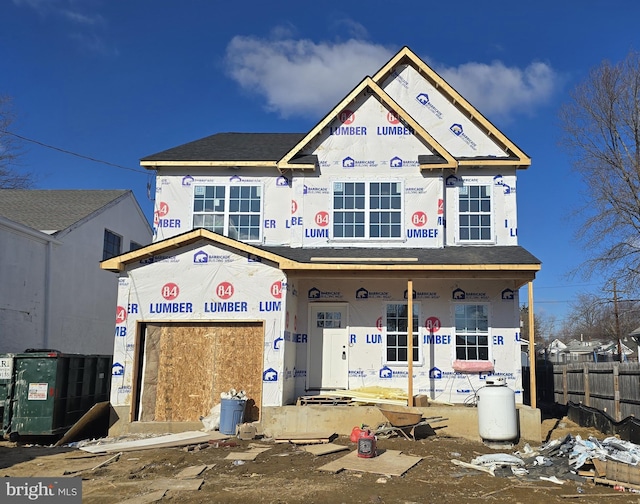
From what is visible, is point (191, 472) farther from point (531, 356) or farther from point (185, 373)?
point (531, 356)

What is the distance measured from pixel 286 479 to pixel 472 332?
7.98 m

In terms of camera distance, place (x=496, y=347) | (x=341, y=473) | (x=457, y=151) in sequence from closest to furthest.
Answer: (x=341, y=473) < (x=496, y=347) < (x=457, y=151)

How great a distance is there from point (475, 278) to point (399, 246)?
7.85 feet

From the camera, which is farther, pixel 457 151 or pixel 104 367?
pixel 457 151

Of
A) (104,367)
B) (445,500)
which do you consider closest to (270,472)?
(445,500)

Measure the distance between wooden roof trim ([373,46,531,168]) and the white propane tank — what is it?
6.77 metres

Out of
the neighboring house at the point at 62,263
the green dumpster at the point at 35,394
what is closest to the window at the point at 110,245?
the neighboring house at the point at 62,263

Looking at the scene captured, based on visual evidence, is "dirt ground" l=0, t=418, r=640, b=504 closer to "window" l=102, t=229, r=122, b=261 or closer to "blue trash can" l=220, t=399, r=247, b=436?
"blue trash can" l=220, t=399, r=247, b=436

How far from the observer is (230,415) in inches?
522

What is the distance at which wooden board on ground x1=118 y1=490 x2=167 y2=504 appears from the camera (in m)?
7.92

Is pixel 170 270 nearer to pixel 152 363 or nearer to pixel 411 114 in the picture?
pixel 152 363

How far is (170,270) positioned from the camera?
1455 cm

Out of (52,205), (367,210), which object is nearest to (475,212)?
(367,210)

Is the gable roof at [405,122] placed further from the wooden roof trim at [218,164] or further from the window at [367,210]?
the window at [367,210]
